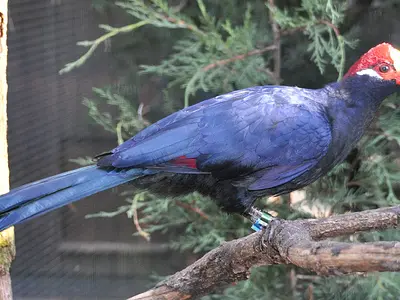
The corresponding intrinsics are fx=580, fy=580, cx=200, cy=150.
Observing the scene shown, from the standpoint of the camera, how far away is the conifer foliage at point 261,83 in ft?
5.66

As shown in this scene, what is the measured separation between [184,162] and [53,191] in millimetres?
292

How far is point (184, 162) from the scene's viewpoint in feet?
4.08

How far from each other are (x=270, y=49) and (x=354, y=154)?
427 mm

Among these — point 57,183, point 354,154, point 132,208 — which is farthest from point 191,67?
point 57,183

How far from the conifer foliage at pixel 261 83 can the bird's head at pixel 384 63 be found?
1.09 ft

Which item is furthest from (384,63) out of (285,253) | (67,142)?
(67,142)

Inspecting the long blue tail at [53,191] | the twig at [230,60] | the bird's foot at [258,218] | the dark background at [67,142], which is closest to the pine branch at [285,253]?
the bird's foot at [258,218]

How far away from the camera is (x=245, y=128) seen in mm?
1269

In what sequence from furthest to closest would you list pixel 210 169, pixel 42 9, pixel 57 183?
1. pixel 42 9
2. pixel 210 169
3. pixel 57 183

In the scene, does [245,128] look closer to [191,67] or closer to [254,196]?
[254,196]

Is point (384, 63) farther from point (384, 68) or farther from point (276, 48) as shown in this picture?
point (276, 48)

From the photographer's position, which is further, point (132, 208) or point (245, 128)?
point (132, 208)

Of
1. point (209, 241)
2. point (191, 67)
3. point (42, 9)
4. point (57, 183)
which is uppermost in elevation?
point (42, 9)

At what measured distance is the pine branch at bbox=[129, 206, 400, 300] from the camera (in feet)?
2.68
